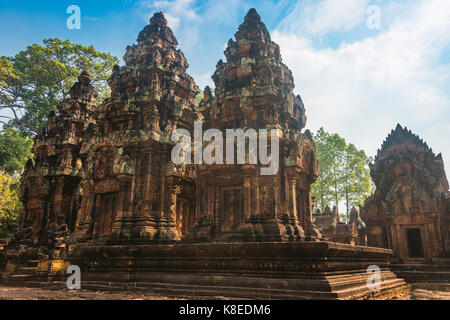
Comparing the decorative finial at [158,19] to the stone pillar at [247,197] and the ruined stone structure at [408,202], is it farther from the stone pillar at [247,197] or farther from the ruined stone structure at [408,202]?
the ruined stone structure at [408,202]

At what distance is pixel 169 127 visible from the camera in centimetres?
1302

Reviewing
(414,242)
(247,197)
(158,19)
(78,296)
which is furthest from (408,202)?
(158,19)

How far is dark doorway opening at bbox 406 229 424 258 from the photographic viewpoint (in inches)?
591

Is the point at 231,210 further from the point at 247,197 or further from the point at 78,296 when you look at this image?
the point at 78,296

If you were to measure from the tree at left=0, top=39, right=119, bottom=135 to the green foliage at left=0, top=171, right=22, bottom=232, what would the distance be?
15.4 feet

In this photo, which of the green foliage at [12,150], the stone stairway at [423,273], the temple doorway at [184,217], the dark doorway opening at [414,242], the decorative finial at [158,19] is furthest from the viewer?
the green foliage at [12,150]

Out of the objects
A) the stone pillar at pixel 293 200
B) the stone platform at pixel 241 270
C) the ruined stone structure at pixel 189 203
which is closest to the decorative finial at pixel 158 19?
the ruined stone structure at pixel 189 203

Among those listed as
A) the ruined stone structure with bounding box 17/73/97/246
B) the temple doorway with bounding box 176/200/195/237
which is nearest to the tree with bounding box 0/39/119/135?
the ruined stone structure with bounding box 17/73/97/246

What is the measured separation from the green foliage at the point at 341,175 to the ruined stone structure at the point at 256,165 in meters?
22.7

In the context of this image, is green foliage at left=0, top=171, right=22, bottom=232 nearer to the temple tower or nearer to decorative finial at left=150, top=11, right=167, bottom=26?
the temple tower

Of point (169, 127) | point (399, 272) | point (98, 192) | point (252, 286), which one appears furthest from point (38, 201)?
point (399, 272)

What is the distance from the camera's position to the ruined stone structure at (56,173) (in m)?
16.5
